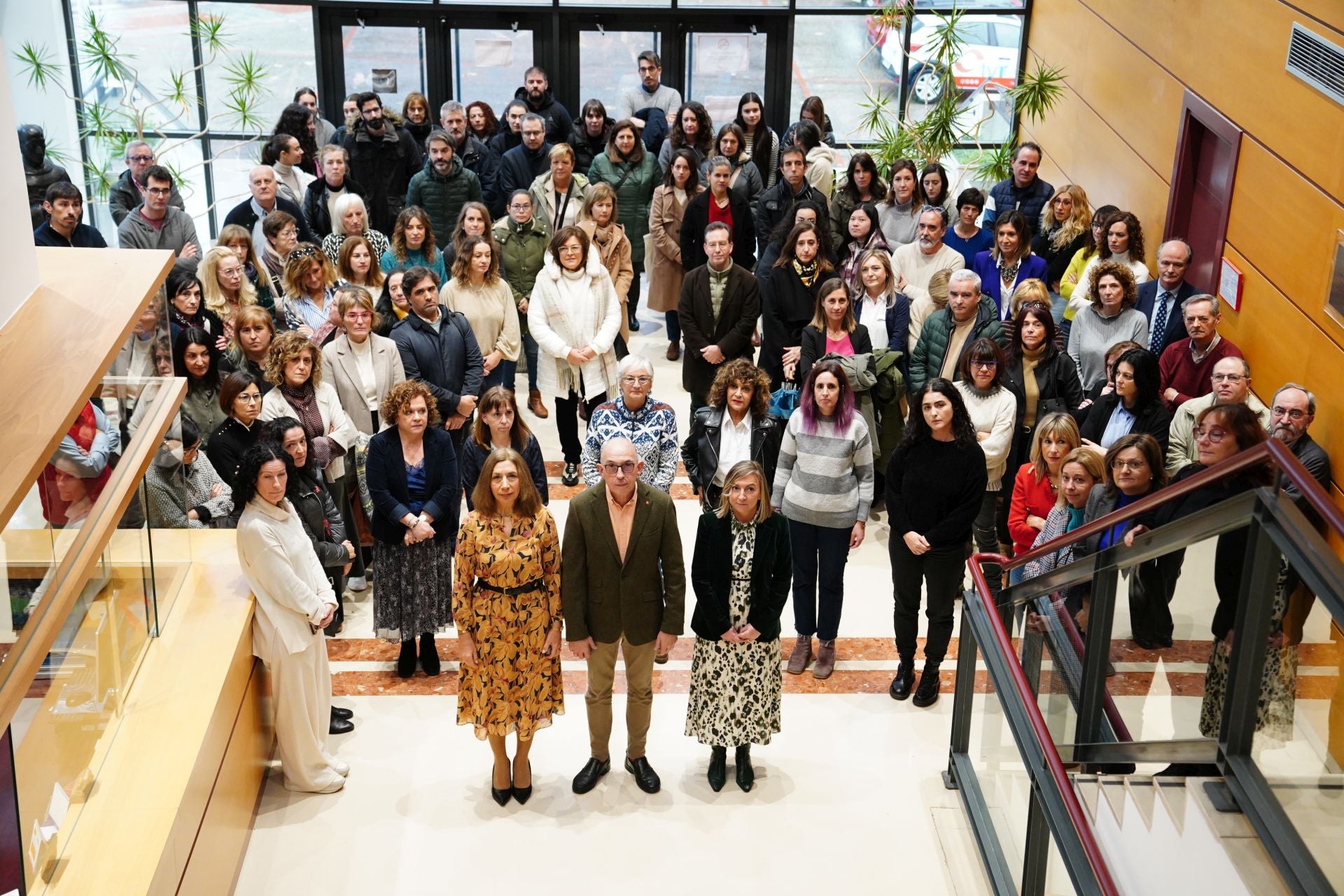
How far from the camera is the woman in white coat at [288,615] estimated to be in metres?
5.42

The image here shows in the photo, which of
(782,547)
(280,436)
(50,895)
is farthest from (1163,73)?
(50,895)

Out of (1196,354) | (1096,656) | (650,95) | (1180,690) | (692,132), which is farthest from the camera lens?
(650,95)

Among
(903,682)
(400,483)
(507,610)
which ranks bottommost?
(903,682)

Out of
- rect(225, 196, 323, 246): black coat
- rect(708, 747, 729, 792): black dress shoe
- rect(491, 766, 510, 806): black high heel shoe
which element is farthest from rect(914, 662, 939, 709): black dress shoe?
rect(225, 196, 323, 246): black coat

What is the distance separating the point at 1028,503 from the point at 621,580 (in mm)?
2119

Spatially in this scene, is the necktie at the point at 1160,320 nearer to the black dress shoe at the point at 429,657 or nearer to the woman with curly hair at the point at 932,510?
the woman with curly hair at the point at 932,510

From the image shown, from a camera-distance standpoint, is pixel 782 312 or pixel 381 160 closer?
pixel 782 312

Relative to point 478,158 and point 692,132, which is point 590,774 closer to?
point 692,132

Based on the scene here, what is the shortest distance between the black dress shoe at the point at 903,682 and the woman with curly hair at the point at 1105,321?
2019 millimetres

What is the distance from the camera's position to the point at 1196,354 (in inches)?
279

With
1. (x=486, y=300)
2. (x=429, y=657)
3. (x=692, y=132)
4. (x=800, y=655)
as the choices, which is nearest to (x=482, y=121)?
(x=692, y=132)

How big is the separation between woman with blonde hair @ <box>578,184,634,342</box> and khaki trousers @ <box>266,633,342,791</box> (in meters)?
3.77

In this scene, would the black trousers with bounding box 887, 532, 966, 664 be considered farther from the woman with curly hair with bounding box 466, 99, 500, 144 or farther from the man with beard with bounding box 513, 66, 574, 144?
the man with beard with bounding box 513, 66, 574, 144

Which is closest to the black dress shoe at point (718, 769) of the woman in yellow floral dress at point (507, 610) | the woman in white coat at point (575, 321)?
the woman in yellow floral dress at point (507, 610)
